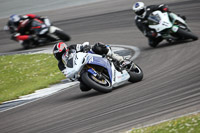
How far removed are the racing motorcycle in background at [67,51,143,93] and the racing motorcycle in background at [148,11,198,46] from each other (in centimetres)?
487

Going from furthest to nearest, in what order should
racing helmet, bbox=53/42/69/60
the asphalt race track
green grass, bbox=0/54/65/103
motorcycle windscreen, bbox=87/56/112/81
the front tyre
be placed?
1. green grass, bbox=0/54/65/103
2. racing helmet, bbox=53/42/69/60
3. motorcycle windscreen, bbox=87/56/112/81
4. the front tyre
5. the asphalt race track

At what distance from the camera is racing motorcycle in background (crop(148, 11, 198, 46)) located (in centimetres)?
1521

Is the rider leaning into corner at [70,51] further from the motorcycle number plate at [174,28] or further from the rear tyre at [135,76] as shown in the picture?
the motorcycle number plate at [174,28]

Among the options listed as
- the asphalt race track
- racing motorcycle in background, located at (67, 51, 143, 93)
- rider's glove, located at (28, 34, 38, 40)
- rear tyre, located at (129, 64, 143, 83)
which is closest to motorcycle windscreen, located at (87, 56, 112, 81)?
racing motorcycle in background, located at (67, 51, 143, 93)

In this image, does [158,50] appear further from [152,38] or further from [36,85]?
[36,85]

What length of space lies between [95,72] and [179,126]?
4560 mm

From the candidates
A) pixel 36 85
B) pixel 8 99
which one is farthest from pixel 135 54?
pixel 8 99

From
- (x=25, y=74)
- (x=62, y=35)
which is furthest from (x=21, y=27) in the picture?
(x=25, y=74)

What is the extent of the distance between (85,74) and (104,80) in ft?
1.76

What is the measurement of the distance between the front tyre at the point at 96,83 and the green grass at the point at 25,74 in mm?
3501

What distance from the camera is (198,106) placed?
723 cm

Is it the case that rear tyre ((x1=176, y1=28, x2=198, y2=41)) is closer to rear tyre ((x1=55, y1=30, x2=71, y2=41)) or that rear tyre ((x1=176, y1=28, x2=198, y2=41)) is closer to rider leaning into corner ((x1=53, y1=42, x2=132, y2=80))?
rider leaning into corner ((x1=53, y1=42, x2=132, y2=80))

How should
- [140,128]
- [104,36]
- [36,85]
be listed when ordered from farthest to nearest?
[104,36]
[36,85]
[140,128]

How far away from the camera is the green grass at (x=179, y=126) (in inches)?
228
